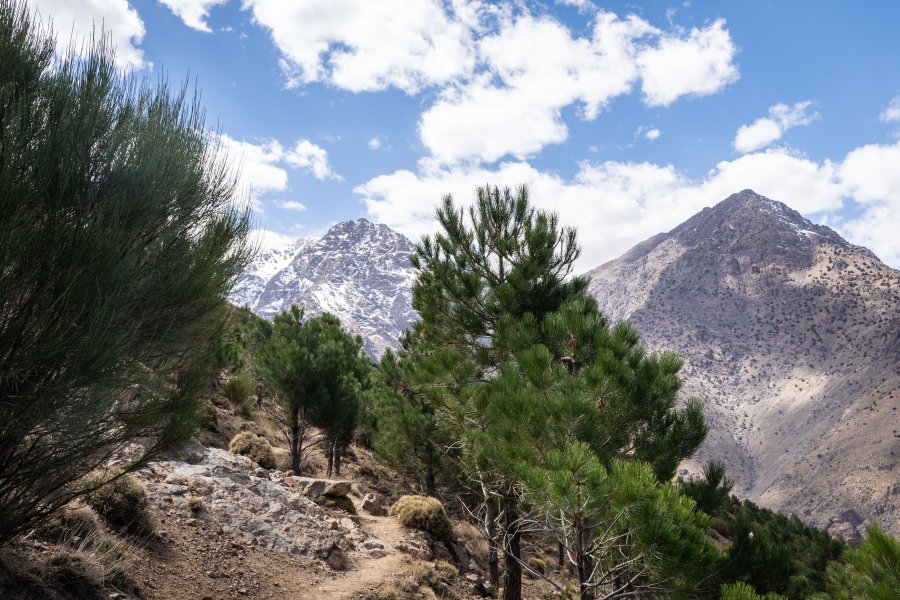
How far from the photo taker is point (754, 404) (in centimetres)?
17912

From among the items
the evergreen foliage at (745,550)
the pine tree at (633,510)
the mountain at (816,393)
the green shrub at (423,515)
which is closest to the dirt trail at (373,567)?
the green shrub at (423,515)

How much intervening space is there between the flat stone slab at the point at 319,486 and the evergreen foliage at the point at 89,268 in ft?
25.8

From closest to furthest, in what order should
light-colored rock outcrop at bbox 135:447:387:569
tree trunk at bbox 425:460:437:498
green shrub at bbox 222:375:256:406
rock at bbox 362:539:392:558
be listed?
light-colored rock outcrop at bbox 135:447:387:569 < rock at bbox 362:539:392:558 < tree trunk at bbox 425:460:437:498 < green shrub at bbox 222:375:256:406

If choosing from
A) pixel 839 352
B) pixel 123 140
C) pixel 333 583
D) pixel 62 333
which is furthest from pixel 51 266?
pixel 839 352

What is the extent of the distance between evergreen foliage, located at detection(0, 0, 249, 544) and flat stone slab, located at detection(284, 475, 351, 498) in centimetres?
786

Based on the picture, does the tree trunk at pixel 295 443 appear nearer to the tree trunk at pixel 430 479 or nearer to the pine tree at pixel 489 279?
the tree trunk at pixel 430 479

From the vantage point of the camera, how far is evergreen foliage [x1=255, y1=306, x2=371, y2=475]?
15375mm

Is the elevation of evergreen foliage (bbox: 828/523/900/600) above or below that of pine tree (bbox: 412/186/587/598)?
below

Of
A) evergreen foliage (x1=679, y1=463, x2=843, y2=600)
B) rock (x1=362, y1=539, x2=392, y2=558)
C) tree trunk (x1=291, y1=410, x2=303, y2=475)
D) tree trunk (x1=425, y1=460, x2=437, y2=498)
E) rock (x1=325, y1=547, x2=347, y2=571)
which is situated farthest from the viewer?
tree trunk (x1=425, y1=460, x2=437, y2=498)

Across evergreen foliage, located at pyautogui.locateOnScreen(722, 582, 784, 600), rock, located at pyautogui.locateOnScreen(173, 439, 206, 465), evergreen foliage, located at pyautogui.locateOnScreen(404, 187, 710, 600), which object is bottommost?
rock, located at pyautogui.locateOnScreen(173, 439, 206, 465)

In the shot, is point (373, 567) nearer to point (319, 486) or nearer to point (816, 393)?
point (319, 486)

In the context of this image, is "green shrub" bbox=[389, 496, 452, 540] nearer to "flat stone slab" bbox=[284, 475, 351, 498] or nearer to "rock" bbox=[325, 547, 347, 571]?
"flat stone slab" bbox=[284, 475, 351, 498]

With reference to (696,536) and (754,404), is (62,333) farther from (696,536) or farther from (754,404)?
(754,404)

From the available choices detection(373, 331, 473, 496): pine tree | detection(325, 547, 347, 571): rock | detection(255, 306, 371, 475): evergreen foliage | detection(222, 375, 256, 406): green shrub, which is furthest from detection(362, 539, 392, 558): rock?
detection(222, 375, 256, 406): green shrub
